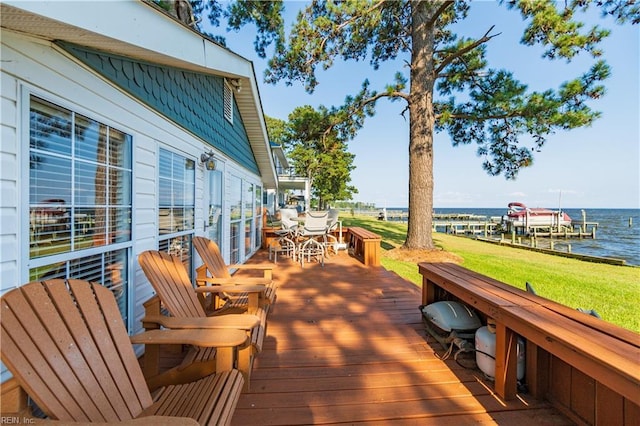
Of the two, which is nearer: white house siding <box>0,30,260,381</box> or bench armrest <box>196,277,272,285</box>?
white house siding <box>0,30,260,381</box>

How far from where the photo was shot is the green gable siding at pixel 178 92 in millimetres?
2080

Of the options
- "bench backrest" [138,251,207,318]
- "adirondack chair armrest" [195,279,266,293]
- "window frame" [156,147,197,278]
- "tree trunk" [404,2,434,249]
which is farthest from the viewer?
"tree trunk" [404,2,434,249]

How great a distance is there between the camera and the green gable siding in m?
2.08

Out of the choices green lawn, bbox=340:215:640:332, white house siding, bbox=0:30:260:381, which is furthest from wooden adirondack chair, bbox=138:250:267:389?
green lawn, bbox=340:215:640:332

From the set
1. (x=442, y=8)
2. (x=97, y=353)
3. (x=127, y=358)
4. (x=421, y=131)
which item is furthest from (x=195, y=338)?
(x=442, y=8)

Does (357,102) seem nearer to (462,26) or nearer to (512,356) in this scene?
(462,26)

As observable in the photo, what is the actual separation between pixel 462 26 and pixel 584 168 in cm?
1057

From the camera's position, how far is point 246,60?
12.6 feet

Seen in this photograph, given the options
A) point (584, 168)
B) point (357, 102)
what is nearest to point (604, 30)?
point (357, 102)

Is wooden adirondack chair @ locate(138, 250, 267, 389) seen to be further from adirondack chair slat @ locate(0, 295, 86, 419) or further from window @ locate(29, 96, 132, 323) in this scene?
adirondack chair slat @ locate(0, 295, 86, 419)

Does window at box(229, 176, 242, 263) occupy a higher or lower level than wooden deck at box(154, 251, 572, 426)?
higher

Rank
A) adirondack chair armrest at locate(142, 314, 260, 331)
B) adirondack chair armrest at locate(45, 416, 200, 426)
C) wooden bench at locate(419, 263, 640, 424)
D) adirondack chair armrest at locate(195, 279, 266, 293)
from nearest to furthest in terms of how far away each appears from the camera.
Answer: adirondack chair armrest at locate(45, 416, 200, 426)
wooden bench at locate(419, 263, 640, 424)
adirondack chair armrest at locate(142, 314, 260, 331)
adirondack chair armrest at locate(195, 279, 266, 293)

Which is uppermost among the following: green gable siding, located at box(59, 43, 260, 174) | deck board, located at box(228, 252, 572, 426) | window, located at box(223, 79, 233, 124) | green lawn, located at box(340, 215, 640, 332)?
window, located at box(223, 79, 233, 124)

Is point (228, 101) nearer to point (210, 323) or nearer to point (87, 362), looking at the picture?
point (210, 323)
